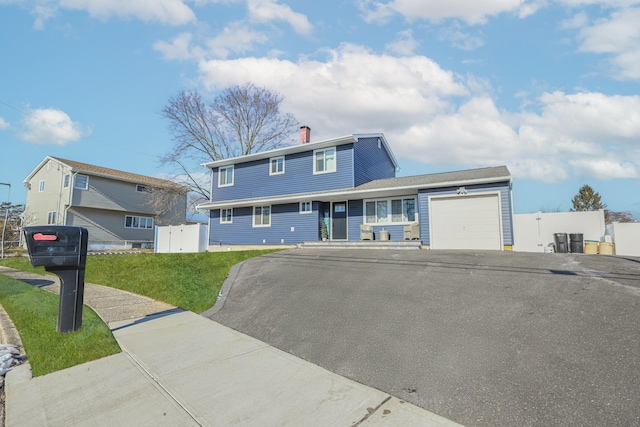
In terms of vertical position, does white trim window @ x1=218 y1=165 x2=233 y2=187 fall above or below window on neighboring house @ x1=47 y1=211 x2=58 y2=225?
above

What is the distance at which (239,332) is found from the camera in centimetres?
594

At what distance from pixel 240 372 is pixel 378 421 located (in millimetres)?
1968

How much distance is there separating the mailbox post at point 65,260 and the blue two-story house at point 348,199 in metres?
11.9

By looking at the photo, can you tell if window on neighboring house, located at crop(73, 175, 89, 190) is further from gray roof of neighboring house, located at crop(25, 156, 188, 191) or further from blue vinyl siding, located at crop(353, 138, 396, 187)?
blue vinyl siding, located at crop(353, 138, 396, 187)

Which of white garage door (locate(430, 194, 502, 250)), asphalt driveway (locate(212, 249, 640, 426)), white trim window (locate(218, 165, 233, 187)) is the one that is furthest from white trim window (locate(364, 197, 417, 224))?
white trim window (locate(218, 165, 233, 187))

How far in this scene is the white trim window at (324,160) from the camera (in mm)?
17973

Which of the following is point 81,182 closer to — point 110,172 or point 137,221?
point 110,172

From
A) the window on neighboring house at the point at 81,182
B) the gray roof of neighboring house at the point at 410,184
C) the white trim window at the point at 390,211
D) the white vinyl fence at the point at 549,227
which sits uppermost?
the window on neighboring house at the point at 81,182

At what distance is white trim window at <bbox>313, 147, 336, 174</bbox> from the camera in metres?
18.0

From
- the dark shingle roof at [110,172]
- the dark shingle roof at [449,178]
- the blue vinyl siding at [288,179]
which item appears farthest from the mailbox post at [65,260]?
the dark shingle roof at [110,172]

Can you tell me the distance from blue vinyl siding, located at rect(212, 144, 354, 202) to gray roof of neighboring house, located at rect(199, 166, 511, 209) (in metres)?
0.63

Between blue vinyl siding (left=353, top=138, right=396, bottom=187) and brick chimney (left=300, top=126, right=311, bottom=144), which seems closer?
blue vinyl siding (left=353, top=138, right=396, bottom=187)

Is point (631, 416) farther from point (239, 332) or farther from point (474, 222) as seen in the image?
point (474, 222)

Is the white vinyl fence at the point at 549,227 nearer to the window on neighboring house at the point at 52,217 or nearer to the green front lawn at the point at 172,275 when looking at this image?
the green front lawn at the point at 172,275
